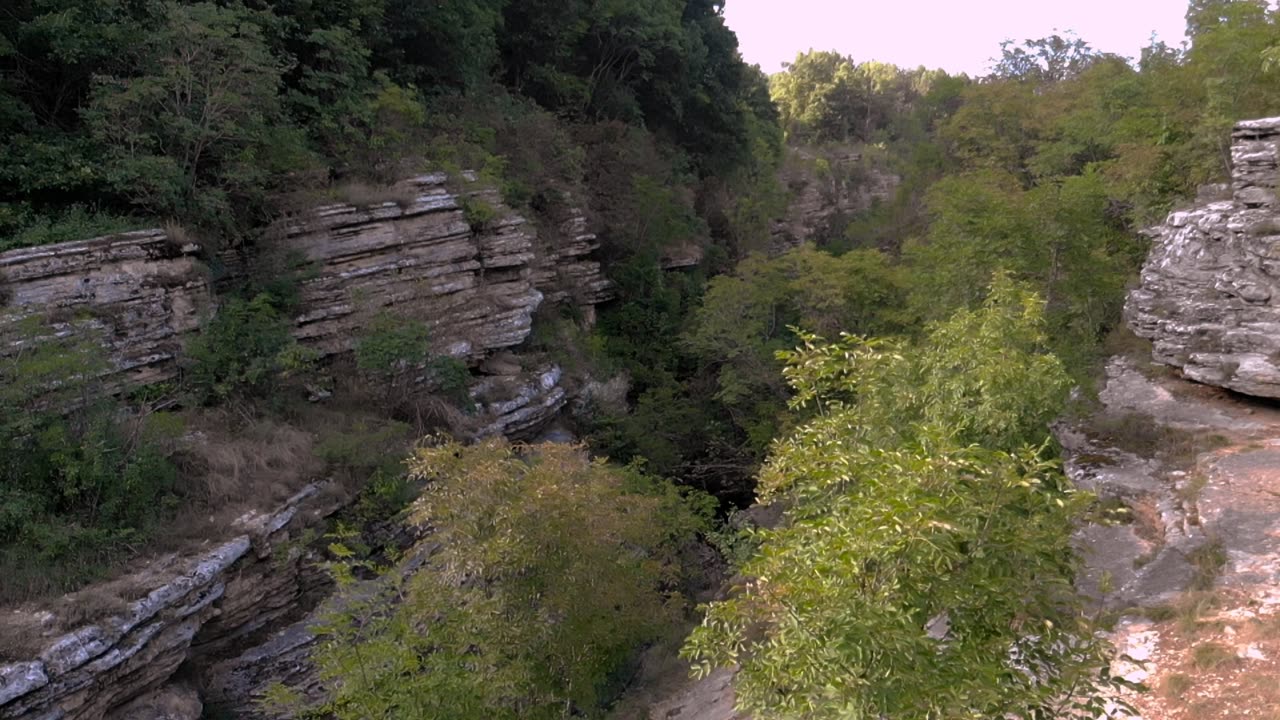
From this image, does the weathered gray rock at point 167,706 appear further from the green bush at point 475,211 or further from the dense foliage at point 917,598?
the green bush at point 475,211

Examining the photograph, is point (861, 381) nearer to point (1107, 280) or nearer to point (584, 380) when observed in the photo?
point (1107, 280)

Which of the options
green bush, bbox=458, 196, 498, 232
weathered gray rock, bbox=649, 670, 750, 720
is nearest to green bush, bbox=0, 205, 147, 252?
green bush, bbox=458, 196, 498, 232

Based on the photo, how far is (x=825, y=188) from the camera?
37.2 meters

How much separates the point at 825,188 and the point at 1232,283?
89.8 feet

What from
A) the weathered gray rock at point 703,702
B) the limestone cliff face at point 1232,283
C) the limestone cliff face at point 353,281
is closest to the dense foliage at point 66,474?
the limestone cliff face at point 353,281

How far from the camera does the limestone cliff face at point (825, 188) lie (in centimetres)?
3431

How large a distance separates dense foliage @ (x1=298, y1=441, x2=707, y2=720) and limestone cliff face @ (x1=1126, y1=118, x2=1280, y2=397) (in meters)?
8.84

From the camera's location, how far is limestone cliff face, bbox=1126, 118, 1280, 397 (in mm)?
10344

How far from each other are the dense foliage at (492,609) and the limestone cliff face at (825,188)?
83.4 feet

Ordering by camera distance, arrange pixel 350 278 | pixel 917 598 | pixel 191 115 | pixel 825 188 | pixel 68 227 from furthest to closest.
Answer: pixel 825 188 < pixel 350 278 < pixel 191 115 < pixel 68 227 < pixel 917 598

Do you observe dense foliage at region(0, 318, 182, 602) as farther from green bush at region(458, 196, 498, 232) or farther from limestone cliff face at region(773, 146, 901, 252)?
limestone cliff face at region(773, 146, 901, 252)

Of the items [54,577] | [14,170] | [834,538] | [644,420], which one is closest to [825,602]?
[834,538]

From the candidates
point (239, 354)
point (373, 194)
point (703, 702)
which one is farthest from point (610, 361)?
point (703, 702)

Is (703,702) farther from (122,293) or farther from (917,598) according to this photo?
(122,293)
